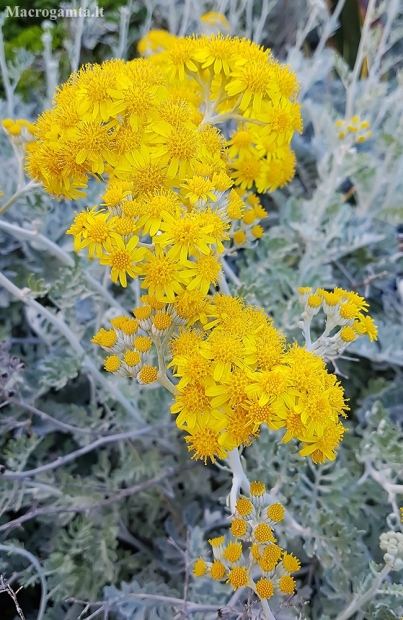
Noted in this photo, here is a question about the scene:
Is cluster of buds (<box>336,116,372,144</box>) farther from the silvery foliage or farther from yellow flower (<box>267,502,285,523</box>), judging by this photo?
yellow flower (<box>267,502,285,523</box>)

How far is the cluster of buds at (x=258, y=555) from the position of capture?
788mm

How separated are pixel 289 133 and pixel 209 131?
0.17 m

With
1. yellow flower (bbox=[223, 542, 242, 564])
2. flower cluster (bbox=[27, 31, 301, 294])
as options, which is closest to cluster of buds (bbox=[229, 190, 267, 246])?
flower cluster (bbox=[27, 31, 301, 294])

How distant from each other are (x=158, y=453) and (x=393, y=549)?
71 cm

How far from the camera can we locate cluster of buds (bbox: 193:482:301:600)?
788mm

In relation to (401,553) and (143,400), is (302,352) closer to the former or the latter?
(401,553)

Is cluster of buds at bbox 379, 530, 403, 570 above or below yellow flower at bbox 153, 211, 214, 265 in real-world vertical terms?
below

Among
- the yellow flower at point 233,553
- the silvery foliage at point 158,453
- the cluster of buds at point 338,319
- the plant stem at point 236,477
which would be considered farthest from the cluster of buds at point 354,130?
the yellow flower at point 233,553

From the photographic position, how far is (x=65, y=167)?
2.82 feet

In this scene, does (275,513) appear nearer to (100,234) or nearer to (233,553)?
(233,553)

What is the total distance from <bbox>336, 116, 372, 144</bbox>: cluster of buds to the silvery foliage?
0.05 meters

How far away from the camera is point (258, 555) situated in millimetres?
799

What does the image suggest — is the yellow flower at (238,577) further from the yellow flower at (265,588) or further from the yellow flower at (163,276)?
the yellow flower at (163,276)

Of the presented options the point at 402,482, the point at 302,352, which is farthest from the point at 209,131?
the point at 402,482
